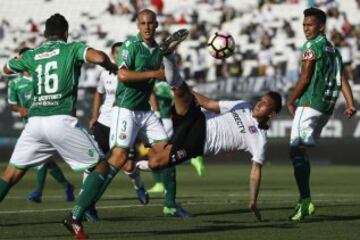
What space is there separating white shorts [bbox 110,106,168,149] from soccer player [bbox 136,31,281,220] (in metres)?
0.43

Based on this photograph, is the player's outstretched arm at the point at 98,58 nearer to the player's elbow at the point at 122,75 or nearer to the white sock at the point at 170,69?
the player's elbow at the point at 122,75

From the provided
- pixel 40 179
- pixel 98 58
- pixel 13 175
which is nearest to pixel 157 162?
pixel 13 175

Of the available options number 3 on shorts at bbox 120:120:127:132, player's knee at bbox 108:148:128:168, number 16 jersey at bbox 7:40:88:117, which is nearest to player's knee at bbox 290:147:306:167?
number 3 on shorts at bbox 120:120:127:132

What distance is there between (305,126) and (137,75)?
8.96 feet

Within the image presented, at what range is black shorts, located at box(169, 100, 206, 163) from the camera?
46.1ft

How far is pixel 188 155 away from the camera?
1410 cm

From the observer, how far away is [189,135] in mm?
14352

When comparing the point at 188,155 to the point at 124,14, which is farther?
the point at 124,14

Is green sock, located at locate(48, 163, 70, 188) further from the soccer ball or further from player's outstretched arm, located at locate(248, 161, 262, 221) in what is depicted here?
player's outstretched arm, located at locate(248, 161, 262, 221)

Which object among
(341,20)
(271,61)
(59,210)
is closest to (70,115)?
(59,210)

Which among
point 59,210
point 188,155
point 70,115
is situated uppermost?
point 70,115

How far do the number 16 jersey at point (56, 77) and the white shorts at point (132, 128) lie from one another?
1.42 metres

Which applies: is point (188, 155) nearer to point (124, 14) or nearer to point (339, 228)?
point (339, 228)

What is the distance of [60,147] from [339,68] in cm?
448
